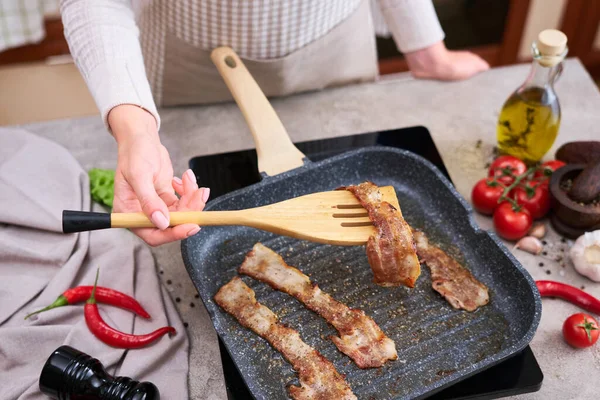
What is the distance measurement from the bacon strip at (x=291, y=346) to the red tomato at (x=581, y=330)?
22.8 inches

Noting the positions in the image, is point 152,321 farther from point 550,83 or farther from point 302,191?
point 550,83

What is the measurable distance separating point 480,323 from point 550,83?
77cm

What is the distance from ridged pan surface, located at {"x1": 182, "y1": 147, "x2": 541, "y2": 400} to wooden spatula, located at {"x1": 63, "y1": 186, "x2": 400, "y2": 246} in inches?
7.0

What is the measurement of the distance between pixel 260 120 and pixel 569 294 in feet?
3.19

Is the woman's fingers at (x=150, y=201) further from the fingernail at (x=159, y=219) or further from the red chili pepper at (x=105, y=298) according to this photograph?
the red chili pepper at (x=105, y=298)

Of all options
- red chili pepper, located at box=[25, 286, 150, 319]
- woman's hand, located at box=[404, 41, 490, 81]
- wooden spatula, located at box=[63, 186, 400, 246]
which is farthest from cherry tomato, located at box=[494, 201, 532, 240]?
red chili pepper, located at box=[25, 286, 150, 319]

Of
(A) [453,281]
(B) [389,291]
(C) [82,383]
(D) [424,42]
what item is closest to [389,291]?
(B) [389,291]

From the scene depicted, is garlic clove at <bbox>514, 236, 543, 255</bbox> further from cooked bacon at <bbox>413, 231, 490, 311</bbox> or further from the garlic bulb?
cooked bacon at <bbox>413, 231, 490, 311</bbox>

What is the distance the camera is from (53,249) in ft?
5.22

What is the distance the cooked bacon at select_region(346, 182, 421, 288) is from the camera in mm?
1397

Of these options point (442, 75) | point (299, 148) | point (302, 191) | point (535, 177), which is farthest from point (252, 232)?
point (442, 75)

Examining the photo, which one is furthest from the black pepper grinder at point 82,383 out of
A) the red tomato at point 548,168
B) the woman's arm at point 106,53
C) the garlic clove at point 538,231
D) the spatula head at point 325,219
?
the red tomato at point 548,168

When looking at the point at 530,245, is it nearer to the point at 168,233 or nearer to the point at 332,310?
the point at 332,310

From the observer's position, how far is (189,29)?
1869 mm
